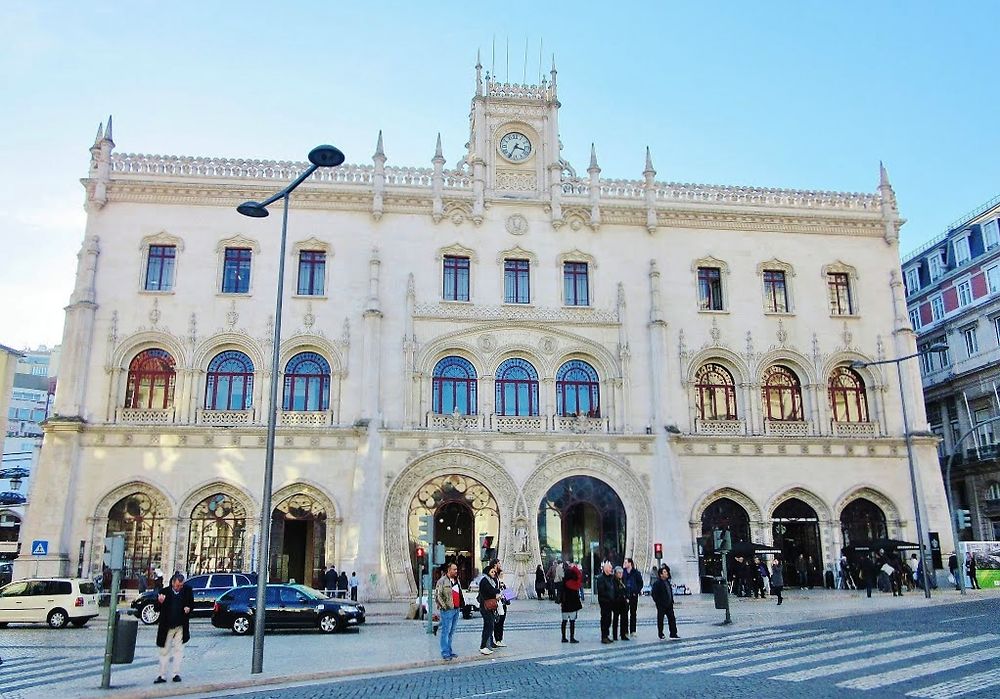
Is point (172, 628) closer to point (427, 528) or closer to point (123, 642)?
point (123, 642)

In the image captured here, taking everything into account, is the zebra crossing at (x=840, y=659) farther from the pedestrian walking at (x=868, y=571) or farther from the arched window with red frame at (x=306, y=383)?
the arched window with red frame at (x=306, y=383)

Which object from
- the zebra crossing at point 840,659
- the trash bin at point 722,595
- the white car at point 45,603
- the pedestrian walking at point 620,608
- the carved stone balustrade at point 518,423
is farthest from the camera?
the carved stone balustrade at point 518,423

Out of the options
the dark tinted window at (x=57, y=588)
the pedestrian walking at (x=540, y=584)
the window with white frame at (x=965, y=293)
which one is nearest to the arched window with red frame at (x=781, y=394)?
the pedestrian walking at (x=540, y=584)

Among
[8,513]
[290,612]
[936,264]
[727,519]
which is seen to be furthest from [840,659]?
[8,513]

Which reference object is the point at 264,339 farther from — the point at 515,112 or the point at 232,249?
the point at 515,112

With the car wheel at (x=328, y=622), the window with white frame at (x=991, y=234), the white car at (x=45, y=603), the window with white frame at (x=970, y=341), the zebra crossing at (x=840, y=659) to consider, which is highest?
the window with white frame at (x=991, y=234)

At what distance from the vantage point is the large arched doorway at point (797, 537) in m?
37.7

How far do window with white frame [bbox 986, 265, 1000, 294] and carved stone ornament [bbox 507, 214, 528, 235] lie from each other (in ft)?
84.1

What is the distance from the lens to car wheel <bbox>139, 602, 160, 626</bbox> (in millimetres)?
27234

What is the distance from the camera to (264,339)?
3650 cm

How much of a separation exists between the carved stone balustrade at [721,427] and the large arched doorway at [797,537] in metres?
3.63

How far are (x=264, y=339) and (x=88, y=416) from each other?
749 cm

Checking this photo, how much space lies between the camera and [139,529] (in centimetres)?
3431

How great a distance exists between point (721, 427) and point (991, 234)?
68.6 ft
